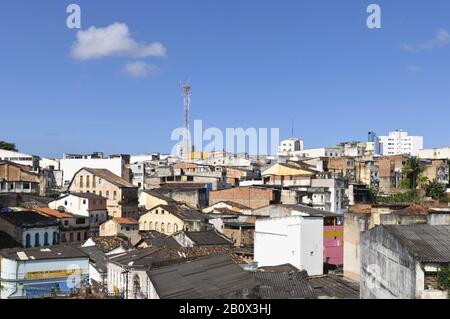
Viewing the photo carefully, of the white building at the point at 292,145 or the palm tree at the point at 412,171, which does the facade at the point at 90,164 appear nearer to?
the palm tree at the point at 412,171

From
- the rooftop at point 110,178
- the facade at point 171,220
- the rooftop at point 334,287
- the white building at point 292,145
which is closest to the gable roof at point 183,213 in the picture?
the facade at point 171,220

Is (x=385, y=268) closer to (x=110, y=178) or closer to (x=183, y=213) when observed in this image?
(x=183, y=213)

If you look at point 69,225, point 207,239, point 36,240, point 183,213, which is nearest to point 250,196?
point 183,213

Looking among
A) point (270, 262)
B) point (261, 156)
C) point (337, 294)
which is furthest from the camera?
point (261, 156)

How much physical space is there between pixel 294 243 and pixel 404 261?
10492 mm

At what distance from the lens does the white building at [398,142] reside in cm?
11588

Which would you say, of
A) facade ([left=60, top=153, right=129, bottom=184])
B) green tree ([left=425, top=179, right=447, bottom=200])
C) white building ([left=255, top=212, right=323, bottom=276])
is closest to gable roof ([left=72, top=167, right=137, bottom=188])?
facade ([left=60, top=153, right=129, bottom=184])

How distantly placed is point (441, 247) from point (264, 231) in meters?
12.1

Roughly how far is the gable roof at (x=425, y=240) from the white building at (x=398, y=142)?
10005 centimetres

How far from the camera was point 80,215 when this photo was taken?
37938 mm

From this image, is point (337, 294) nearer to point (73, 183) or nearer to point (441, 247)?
point (441, 247)

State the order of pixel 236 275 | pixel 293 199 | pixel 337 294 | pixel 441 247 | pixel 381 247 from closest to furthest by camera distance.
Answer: pixel 236 275 → pixel 441 247 → pixel 381 247 → pixel 337 294 → pixel 293 199

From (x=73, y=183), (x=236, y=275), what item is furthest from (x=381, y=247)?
(x=73, y=183)
